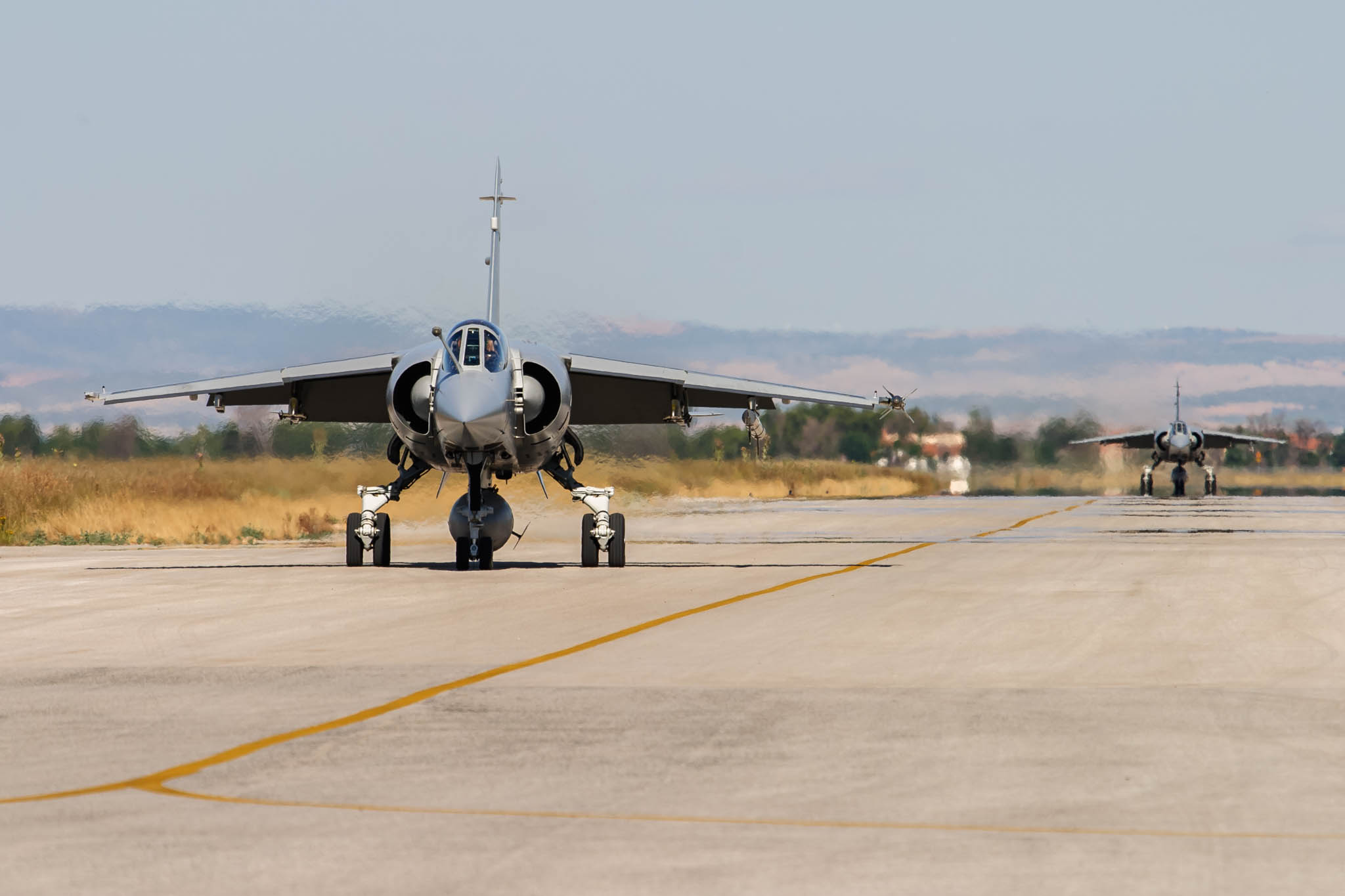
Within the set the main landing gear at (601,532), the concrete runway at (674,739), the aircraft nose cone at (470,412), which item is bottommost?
the concrete runway at (674,739)

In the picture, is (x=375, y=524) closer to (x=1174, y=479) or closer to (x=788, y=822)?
(x=788, y=822)

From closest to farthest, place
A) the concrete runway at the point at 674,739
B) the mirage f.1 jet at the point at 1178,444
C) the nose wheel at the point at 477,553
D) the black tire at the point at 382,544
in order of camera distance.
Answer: the concrete runway at the point at 674,739 < the nose wheel at the point at 477,553 < the black tire at the point at 382,544 < the mirage f.1 jet at the point at 1178,444

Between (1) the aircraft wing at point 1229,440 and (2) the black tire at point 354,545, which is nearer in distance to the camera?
(2) the black tire at point 354,545

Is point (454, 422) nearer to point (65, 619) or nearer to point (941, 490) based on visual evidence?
point (65, 619)

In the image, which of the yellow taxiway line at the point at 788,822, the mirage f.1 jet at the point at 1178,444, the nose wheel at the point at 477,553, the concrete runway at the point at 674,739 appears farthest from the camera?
the mirage f.1 jet at the point at 1178,444

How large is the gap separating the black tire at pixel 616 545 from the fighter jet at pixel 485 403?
2 centimetres

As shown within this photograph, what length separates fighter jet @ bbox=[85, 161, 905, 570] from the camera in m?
19.2

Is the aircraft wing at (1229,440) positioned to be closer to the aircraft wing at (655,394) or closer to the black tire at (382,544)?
the aircraft wing at (655,394)

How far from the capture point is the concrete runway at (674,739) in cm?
500

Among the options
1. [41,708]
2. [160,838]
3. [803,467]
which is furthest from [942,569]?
[803,467]

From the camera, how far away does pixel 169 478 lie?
3269cm

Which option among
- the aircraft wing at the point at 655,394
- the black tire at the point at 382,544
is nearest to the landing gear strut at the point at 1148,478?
the aircraft wing at the point at 655,394

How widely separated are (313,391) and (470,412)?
639 centimetres

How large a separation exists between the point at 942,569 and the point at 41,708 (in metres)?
13.3
